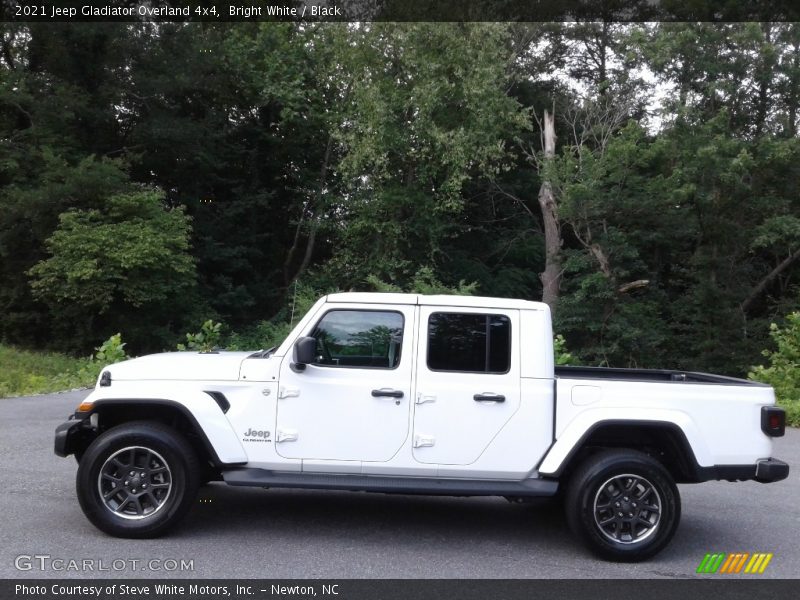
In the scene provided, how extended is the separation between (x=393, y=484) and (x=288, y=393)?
103cm

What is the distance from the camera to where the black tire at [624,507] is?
581 cm

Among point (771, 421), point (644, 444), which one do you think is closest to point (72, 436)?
point (644, 444)

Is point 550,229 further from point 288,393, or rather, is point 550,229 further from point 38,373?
point 288,393

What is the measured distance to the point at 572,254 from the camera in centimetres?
2683

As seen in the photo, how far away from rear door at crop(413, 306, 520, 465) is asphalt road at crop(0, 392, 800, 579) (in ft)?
2.70

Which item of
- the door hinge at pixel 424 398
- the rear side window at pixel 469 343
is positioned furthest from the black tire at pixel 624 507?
the door hinge at pixel 424 398

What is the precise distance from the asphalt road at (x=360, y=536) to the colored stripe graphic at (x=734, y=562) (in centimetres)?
7

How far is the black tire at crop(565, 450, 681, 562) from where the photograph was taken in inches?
229

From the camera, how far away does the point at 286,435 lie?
19.5 ft

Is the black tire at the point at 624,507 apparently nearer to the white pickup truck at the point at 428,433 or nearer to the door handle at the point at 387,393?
the white pickup truck at the point at 428,433
